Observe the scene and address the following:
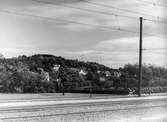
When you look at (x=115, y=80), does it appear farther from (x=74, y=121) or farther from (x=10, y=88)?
(x=74, y=121)

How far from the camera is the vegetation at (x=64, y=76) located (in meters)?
49.2

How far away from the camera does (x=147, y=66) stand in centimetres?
6650

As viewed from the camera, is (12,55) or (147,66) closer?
(12,55)

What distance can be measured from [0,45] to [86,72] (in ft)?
75.0

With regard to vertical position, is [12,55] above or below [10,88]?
above

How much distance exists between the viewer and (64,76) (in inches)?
2279

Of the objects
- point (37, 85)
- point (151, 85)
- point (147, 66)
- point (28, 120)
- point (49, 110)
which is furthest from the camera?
point (147, 66)

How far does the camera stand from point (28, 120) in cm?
1506

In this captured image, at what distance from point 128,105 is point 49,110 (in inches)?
269

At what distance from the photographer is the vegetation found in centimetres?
4922

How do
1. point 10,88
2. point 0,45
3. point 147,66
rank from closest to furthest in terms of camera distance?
point 0,45, point 10,88, point 147,66

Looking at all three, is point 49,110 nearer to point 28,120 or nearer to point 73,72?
point 28,120

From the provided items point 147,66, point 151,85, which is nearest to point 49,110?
point 151,85

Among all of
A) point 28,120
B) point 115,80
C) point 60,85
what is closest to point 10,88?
point 60,85
